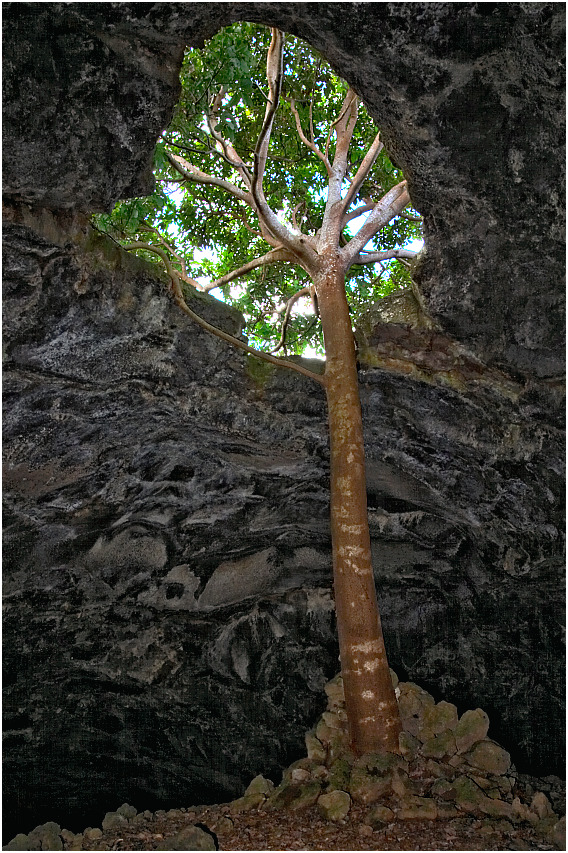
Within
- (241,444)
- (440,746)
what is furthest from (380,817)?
(241,444)

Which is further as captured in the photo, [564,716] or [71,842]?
[564,716]

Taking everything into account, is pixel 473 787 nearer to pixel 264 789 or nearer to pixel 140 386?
pixel 264 789

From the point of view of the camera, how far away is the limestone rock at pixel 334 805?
6078mm

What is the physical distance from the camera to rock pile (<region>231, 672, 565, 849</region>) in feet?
20.1

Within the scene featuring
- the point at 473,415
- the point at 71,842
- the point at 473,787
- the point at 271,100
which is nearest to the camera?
the point at 473,787

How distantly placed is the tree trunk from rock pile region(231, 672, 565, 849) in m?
0.30

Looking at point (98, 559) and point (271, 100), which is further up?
point (271, 100)

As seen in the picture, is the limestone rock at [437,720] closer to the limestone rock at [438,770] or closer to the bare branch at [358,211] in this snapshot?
the limestone rock at [438,770]

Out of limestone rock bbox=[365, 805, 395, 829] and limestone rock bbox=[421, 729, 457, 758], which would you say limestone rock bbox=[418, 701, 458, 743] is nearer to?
limestone rock bbox=[421, 729, 457, 758]

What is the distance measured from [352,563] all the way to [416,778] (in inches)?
88.0

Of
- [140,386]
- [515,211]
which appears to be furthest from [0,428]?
[515,211]

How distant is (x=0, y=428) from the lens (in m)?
6.97

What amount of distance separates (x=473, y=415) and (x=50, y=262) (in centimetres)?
516

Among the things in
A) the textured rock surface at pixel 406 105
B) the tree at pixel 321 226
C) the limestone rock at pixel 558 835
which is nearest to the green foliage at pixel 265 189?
the tree at pixel 321 226
